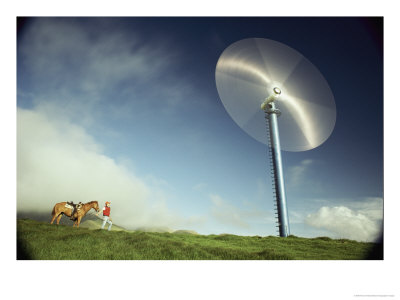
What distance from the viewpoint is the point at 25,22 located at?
9.59 metres

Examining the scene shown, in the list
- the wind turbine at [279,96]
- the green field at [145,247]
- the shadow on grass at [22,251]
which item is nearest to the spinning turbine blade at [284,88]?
the wind turbine at [279,96]

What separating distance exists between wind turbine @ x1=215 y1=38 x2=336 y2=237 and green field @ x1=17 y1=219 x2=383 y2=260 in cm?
442

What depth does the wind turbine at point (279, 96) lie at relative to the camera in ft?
47.4

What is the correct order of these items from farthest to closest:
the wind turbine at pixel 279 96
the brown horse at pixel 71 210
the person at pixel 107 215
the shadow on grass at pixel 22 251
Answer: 1. the wind turbine at pixel 279 96
2. the person at pixel 107 215
3. the brown horse at pixel 71 210
4. the shadow on grass at pixel 22 251

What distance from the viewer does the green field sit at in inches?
332

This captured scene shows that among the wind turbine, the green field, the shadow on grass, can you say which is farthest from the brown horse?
the wind turbine

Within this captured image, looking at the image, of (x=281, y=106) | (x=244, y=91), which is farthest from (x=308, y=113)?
(x=244, y=91)

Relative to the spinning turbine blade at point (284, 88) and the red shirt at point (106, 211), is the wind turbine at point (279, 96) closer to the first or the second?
the spinning turbine blade at point (284, 88)

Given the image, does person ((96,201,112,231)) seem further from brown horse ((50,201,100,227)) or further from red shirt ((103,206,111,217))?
brown horse ((50,201,100,227))

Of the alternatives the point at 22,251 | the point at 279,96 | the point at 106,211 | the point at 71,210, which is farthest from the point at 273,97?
the point at 22,251

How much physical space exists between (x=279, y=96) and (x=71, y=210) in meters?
13.6

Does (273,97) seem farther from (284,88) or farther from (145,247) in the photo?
(145,247)
